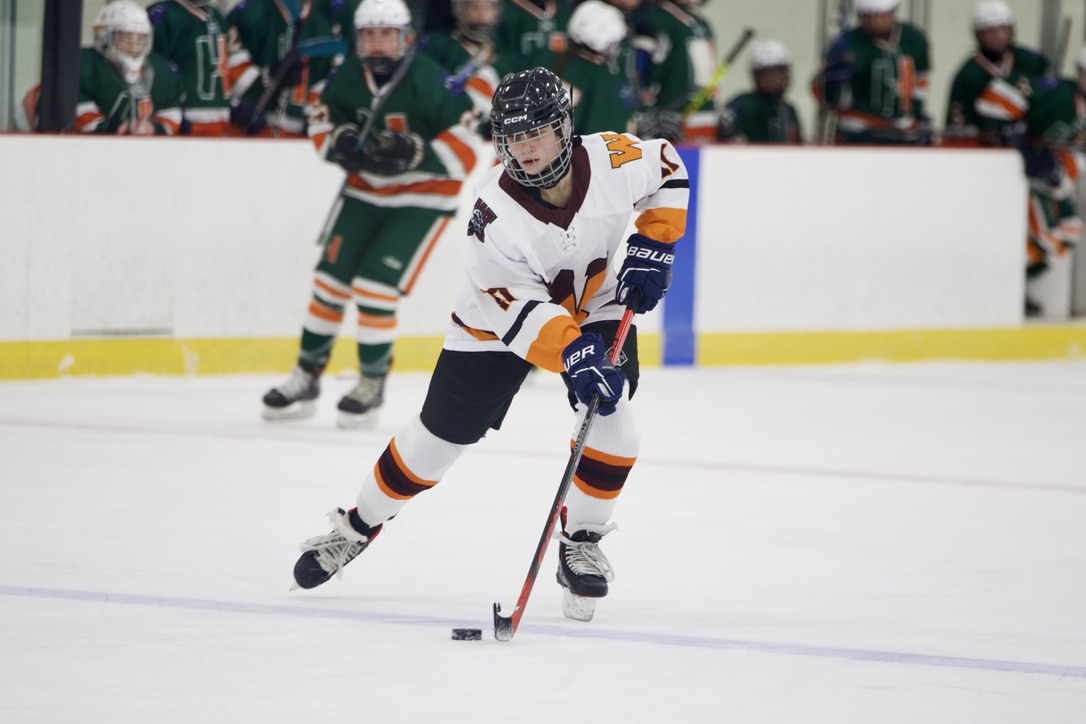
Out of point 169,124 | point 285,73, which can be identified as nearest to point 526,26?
point 285,73

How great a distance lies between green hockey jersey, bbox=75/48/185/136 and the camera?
692 centimetres

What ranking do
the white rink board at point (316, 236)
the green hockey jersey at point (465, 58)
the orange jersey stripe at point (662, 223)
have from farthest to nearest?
the green hockey jersey at point (465, 58), the white rink board at point (316, 236), the orange jersey stripe at point (662, 223)

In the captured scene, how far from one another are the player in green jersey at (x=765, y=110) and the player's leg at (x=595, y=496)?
5.64 metres

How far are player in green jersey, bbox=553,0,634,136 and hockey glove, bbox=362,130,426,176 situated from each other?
1565 mm

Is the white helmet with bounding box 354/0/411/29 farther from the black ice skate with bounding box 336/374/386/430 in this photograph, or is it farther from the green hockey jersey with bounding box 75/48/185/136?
the green hockey jersey with bounding box 75/48/185/136

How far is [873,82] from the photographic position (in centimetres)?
888

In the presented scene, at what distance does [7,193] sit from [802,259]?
3455 millimetres

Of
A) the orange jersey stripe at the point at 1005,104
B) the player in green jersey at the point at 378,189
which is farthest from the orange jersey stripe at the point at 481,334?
the orange jersey stripe at the point at 1005,104

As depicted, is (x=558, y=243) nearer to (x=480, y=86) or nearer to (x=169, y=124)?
(x=480, y=86)

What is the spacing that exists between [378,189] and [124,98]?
1643 mm

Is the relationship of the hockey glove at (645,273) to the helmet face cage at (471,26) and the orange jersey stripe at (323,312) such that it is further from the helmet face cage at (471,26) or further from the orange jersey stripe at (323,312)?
the helmet face cage at (471,26)

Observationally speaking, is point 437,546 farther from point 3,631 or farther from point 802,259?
point 802,259

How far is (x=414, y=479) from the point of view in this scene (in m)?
3.42

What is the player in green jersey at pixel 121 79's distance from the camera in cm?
693
